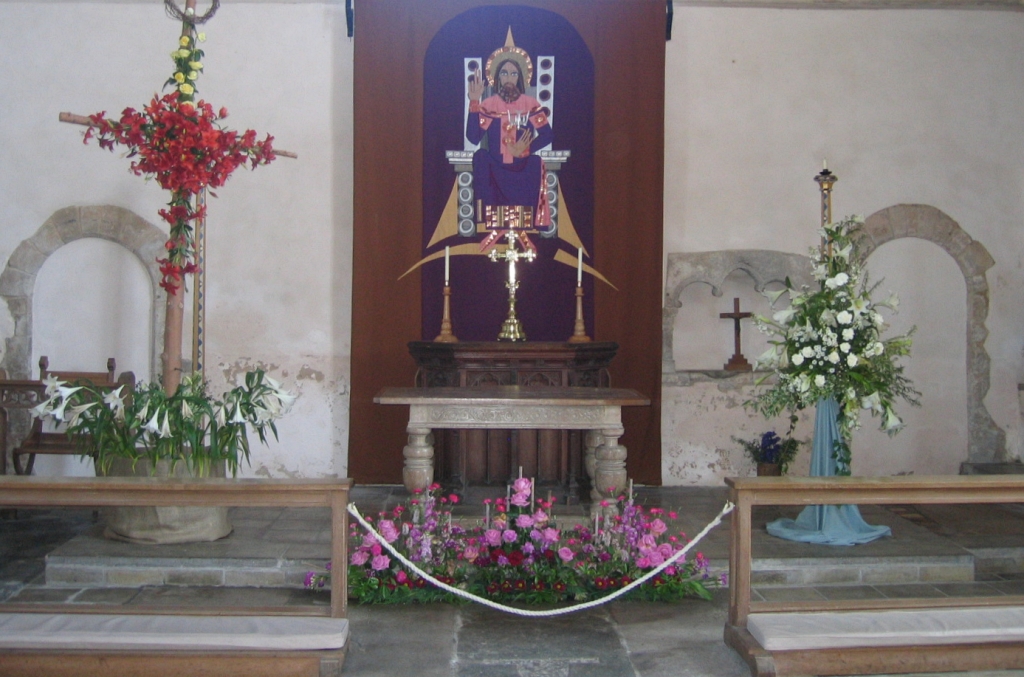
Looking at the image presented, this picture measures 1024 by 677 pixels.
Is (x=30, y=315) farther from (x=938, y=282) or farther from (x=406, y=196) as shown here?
(x=938, y=282)

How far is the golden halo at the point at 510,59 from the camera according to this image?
253 inches

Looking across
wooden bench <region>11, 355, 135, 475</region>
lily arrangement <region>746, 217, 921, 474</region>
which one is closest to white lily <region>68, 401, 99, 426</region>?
wooden bench <region>11, 355, 135, 475</region>

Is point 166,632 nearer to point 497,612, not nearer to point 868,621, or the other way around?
point 497,612

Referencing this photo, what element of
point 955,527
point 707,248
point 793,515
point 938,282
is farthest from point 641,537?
point 938,282

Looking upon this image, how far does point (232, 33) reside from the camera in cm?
653

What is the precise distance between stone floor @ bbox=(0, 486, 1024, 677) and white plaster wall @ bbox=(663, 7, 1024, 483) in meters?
1.28

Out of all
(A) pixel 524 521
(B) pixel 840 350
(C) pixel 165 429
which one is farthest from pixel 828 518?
(C) pixel 165 429

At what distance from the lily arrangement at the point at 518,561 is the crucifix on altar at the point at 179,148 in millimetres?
1397

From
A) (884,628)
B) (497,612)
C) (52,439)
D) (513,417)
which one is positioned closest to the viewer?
(884,628)

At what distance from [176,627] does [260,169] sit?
4028 mm

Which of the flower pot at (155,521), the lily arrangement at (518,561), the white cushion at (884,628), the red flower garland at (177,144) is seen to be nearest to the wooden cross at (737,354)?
the lily arrangement at (518,561)

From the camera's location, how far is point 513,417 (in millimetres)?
4625

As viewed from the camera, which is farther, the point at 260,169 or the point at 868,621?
the point at 260,169

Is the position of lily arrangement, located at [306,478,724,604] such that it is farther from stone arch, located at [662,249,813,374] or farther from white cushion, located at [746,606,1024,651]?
stone arch, located at [662,249,813,374]
